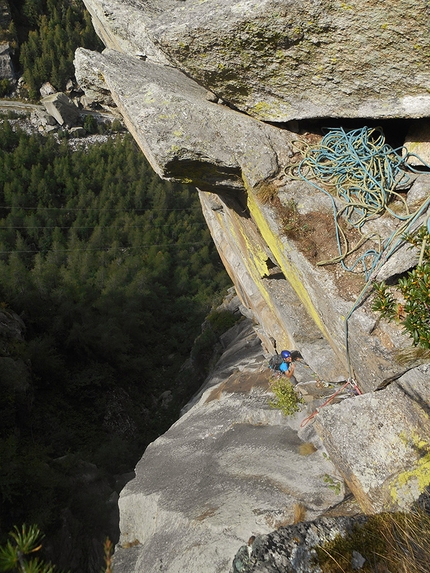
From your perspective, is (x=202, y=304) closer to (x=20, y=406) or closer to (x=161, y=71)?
(x=20, y=406)

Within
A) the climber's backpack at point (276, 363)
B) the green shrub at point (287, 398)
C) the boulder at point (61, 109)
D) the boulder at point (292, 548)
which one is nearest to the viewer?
the boulder at point (292, 548)

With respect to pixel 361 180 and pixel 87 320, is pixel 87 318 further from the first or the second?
pixel 361 180

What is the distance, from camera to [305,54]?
607 cm

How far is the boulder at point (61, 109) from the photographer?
64.7 meters

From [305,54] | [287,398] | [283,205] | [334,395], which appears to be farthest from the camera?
[287,398]

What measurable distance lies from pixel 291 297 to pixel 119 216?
141ft

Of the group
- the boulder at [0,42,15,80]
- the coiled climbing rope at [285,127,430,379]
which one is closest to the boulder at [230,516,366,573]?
the coiled climbing rope at [285,127,430,379]

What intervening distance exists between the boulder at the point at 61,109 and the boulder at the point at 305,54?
65793 mm

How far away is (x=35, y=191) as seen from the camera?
50.0 metres

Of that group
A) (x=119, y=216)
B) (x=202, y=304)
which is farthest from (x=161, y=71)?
(x=119, y=216)

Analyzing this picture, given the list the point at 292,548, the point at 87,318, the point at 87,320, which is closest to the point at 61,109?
the point at 87,318

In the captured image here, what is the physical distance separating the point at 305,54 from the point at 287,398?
6.55 metres

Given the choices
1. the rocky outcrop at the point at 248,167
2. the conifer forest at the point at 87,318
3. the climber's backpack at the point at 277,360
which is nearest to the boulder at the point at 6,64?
the conifer forest at the point at 87,318

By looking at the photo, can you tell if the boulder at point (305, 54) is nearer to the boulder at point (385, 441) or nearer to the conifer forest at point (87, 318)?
the boulder at point (385, 441)
